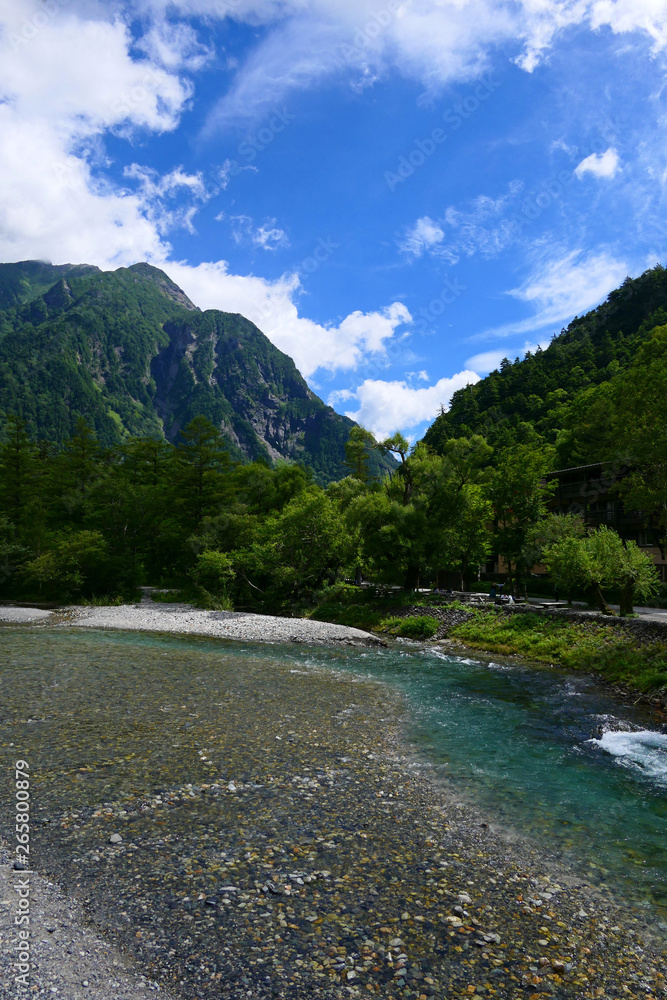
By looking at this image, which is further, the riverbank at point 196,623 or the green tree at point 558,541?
the riverbank at point 196,623

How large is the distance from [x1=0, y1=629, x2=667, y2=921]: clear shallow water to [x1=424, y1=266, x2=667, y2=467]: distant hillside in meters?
70.0

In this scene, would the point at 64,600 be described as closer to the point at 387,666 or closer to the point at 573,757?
the point at 387,666

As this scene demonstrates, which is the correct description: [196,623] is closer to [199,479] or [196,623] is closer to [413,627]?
[413,627]

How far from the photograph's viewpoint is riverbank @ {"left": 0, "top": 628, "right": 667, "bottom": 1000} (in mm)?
5996

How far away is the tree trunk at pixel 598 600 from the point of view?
31.7m

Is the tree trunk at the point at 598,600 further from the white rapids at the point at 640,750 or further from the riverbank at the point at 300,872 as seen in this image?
the riverbank at the point at 300,872

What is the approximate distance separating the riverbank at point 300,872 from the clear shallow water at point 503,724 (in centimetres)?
92

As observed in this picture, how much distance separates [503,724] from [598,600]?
72.2 ft

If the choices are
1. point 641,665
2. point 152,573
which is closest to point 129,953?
point 641,665

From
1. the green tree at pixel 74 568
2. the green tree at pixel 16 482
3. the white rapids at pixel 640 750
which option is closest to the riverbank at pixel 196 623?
the green tree at pixel 74 568

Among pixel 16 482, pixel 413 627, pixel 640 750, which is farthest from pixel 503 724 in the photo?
pixel 16 482

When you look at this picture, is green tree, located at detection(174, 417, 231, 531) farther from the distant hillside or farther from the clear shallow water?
the distant hillside

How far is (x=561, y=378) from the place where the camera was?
123312mm

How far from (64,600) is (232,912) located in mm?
48012
